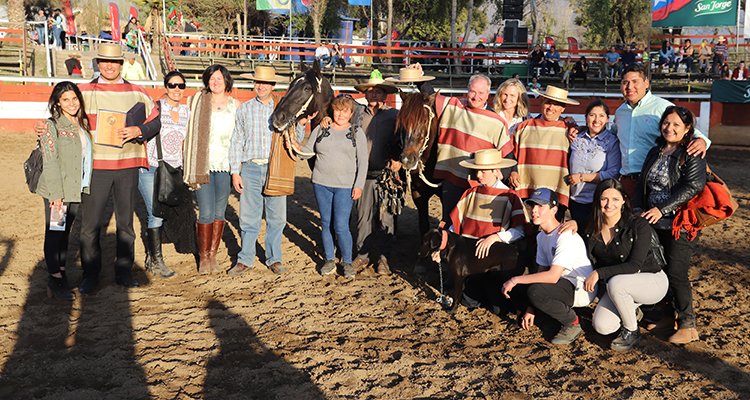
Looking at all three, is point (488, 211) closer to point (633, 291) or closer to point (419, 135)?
point (419, 135)

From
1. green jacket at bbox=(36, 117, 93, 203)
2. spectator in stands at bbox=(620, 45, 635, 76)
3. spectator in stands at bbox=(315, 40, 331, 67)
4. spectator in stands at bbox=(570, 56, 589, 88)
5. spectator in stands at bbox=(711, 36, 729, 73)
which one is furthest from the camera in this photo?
spectator in stands at bbox=(315, 40, 331, 67)

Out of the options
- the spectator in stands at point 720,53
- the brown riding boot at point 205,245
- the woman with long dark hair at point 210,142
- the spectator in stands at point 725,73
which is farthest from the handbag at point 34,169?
the spectator in stands at point 720,53

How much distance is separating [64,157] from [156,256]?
1304 millimetres

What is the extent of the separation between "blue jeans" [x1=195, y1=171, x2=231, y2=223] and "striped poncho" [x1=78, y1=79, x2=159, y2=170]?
0.62 m

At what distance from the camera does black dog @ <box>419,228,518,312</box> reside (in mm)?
4164

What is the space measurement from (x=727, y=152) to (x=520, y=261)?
10944 millimetres

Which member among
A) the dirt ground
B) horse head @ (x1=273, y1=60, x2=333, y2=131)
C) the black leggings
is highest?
horse head @ (x1=273, y1=60, x2=333, y2=131)

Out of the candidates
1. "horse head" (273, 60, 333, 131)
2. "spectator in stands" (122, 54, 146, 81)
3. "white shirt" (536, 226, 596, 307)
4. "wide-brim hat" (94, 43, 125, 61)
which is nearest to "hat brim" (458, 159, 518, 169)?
"white shirt" (536, 226, 596, 307)

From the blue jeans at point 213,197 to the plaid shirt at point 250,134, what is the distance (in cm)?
16

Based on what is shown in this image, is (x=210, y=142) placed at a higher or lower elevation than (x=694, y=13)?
lower

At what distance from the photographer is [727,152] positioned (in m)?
12.6

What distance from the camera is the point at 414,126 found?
471 cm

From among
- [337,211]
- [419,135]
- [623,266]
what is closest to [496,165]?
[419,135]

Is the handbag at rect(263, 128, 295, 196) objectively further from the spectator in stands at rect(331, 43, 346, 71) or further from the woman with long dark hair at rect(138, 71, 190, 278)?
the spectator in stands at rect(331, 43, 346, 71)
